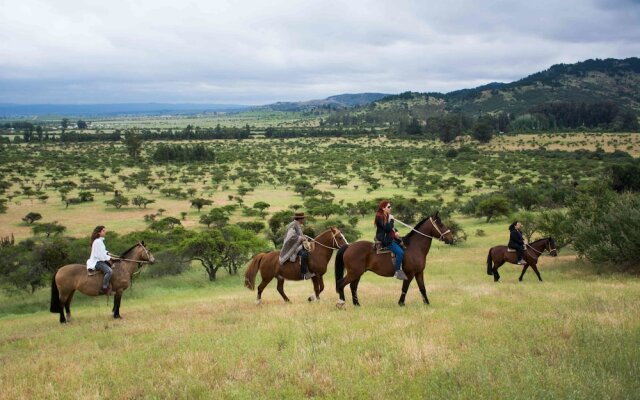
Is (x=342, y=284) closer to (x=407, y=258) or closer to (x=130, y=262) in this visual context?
(x=407, y=258)

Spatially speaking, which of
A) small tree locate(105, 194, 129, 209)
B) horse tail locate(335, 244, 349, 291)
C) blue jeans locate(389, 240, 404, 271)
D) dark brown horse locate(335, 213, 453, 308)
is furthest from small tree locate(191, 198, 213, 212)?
blue jeans locate(389, 240, 404, 271)

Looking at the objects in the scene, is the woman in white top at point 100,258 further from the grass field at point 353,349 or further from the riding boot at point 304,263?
the riding boot at point 304,263

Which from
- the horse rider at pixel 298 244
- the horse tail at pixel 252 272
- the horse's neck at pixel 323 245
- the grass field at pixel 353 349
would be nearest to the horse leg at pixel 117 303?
the grass field at pixel 353 349

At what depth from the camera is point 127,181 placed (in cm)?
7131

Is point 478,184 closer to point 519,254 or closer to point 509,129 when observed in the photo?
point 519,254

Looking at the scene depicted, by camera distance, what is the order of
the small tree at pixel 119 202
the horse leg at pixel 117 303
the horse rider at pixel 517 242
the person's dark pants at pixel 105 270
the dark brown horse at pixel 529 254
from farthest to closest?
the small tree at pixel 119 202, the dark brown horse at pixel 529 254, the horse rider at pixel 517 242, the horse leg at pixel 117 303, the person's dark pants at pixel 105 270

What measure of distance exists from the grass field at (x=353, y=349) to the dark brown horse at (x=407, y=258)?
70 cm

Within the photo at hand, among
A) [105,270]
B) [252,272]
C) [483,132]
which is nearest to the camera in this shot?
[105,270]

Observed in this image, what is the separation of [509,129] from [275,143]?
257 ft

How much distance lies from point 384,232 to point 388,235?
191 millimetres

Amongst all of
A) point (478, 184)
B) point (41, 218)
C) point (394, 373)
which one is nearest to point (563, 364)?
point (394, 373)

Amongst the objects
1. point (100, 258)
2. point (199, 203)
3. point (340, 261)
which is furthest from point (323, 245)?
point (199, 203)

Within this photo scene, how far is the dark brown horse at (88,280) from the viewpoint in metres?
14.2

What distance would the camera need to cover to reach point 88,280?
14180 millimetres
